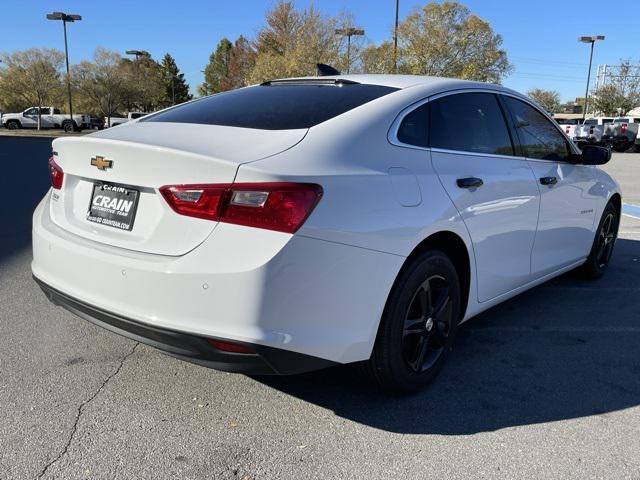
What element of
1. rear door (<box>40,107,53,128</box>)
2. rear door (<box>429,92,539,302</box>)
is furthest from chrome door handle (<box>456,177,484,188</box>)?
rear door (<box>40,107,53,128</box>)

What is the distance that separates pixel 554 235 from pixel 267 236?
268 centimetres

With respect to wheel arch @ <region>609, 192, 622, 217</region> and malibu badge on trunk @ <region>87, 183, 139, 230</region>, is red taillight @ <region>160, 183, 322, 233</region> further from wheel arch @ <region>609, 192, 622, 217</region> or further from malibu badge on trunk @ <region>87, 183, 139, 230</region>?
wheel arch @ <region>609, 192, 622, 217</region>

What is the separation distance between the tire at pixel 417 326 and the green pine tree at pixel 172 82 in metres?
78.2

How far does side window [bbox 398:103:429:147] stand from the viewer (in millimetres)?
2893

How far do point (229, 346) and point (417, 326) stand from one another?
1.10 meters

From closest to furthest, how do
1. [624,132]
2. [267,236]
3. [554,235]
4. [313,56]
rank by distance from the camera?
[267,236], [554,235], [624,132], [313,56]

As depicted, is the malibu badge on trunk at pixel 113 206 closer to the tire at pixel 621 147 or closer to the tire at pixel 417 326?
the tire at pixel 417 326

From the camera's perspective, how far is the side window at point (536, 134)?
3928mm

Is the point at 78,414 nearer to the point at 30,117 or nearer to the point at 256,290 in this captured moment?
the point at 256,290

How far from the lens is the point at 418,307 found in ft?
9.86

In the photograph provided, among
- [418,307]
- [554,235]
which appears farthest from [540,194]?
[418,307]

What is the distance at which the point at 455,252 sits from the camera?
320 centimetres

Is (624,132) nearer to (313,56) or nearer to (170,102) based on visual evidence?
(313,56)

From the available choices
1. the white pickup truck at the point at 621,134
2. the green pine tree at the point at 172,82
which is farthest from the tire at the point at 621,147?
the green pine tree at the point at 172,82
